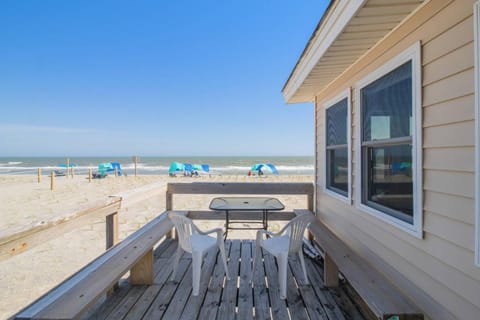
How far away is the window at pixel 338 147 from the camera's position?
274 cm

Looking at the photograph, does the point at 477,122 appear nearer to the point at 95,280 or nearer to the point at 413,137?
the point at 413,137

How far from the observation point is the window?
274 cm

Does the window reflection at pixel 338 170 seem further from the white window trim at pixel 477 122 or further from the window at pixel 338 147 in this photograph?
the white window trim at pixel 477 122

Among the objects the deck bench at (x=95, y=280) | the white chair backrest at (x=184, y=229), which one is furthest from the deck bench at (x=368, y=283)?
the deck bench at (x=95, y=280)

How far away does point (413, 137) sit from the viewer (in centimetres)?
156

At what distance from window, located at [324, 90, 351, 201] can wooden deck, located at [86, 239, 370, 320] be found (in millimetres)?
1032

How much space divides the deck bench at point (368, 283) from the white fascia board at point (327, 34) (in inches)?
66.3

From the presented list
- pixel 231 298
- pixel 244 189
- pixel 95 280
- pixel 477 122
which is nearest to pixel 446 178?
pixel 477 122

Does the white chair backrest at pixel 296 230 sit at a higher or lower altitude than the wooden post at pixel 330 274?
higher

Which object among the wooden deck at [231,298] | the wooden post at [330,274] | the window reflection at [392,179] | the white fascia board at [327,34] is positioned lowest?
the wooden deck at [231,298]

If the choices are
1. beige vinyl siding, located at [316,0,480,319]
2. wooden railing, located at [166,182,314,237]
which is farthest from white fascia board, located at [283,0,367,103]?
wooden railing, located at [166,182,314,237]

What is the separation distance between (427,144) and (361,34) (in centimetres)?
93

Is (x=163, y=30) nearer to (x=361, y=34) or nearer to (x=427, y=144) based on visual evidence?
(x=361, y=34)

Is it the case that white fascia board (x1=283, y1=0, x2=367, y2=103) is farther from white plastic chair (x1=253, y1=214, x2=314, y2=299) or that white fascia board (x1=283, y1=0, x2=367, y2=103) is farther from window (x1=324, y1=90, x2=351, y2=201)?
white plastic chair (x1=253, y1=214, x2=314, y2=299)
